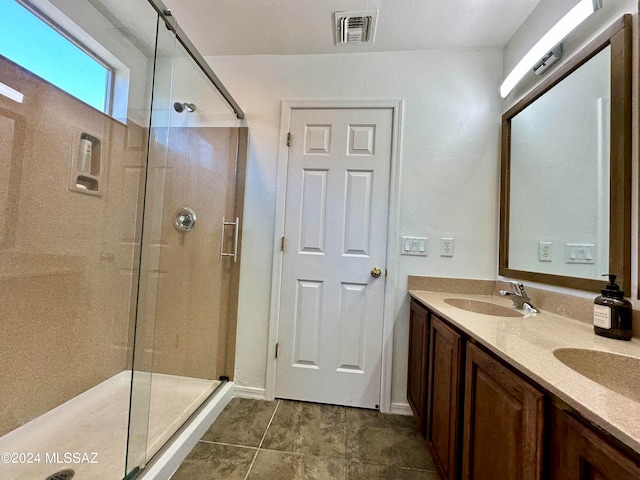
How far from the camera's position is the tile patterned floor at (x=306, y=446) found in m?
1.33

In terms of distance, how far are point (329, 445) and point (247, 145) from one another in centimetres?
198

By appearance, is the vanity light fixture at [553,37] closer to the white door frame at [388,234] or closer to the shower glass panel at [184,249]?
the white door frame at [388,234]

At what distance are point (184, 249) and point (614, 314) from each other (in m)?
2.12

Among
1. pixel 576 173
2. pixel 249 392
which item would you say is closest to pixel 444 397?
pixel 576 173

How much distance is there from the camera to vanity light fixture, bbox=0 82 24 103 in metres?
1.22

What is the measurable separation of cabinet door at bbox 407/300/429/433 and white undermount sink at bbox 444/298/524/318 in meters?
0.21

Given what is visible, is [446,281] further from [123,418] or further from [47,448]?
[47,448]

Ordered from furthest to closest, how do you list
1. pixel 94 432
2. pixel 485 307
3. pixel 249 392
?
pixel 249 392, pixel 485 307, pixel 94 432

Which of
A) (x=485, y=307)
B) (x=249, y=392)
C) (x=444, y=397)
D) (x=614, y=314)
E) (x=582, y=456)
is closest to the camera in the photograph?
(x=582, y=456)

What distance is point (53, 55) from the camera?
1431mm

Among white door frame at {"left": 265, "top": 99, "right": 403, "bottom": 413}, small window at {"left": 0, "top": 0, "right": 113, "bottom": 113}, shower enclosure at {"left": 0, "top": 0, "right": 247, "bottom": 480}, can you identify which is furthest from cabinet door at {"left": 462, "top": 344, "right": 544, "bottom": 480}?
small window at {"left": 0, "top": 0, "right": 113, "bottom": 113}

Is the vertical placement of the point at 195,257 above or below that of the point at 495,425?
above

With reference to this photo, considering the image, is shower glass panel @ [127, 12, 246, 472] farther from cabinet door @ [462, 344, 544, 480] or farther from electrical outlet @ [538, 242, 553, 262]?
electrical outlet @ [538, 242, 553, 262]

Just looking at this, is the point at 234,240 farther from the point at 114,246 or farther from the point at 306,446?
the point at 306,446
